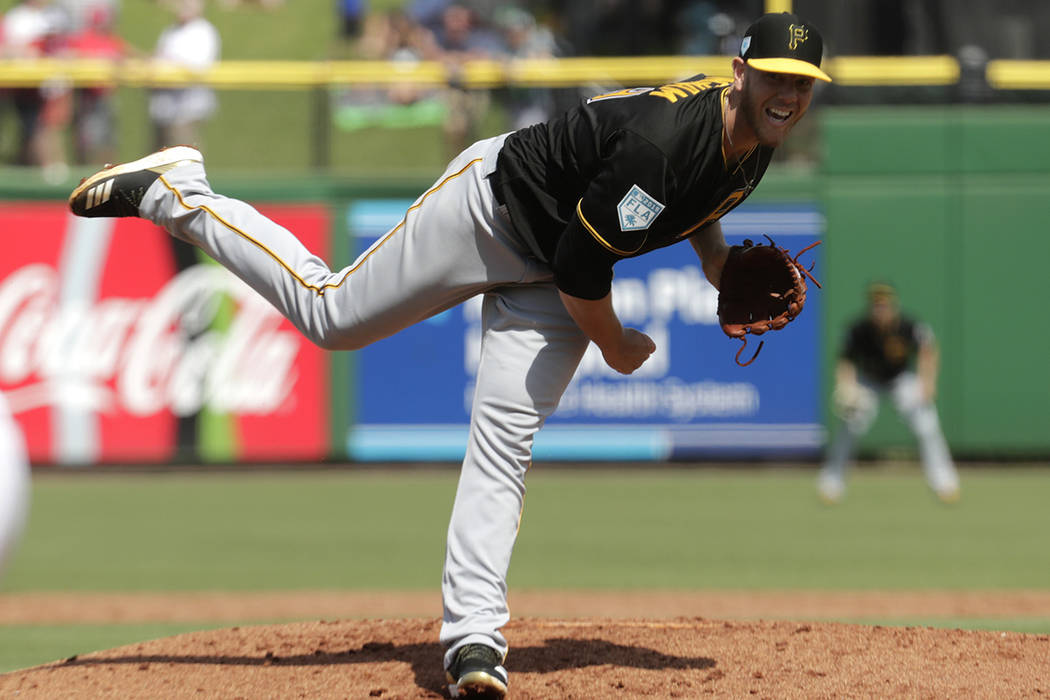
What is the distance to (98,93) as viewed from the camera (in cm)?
1176

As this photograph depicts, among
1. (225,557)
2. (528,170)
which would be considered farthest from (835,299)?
(528,170)

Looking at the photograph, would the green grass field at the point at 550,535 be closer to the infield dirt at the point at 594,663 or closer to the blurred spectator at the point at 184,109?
the blurred spectator at the point at 184,109

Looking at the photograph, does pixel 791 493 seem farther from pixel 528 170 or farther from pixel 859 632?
pixel 528 170

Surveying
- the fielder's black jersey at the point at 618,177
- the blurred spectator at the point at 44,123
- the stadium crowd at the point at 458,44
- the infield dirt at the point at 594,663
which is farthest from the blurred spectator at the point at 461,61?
the fielder's black jersey at the point at 618,177

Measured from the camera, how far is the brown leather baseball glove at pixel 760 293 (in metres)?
3.95

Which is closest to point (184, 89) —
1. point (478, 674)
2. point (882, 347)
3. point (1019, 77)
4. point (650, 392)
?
point (650, 392)

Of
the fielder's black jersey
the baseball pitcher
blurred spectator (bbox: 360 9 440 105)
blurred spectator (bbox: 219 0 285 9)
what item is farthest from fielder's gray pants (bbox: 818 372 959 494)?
blurred spectator (bbox: 219 0 285 9)

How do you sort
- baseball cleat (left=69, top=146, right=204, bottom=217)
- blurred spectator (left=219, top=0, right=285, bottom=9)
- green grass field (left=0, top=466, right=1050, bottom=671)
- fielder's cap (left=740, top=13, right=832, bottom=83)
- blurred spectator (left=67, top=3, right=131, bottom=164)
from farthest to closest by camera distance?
blurred spectator (left=219, top=0, right=285, bottom=9) → blurred spectator (left=67, top=3, right=131, bottom=164) → green grass field (left=0, top=466, right=1050, bottom=671) → baseball cleat (left=69, top=146, right=204, bottom=217) → fielder's cap (left=740, top=13, right=832, bottom=83)

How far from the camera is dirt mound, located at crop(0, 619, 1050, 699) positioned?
3.87 m

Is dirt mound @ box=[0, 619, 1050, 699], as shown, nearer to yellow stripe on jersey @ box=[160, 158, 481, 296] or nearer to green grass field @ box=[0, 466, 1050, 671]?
yellow stripe on jersey @ box=[160, 158, 481, 296]

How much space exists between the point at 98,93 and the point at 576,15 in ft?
14.6

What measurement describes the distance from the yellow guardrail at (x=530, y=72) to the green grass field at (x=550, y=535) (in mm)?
3482

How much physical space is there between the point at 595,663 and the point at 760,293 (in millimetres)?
1240

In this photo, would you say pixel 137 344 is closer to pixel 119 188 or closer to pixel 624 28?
pixel 624 28
